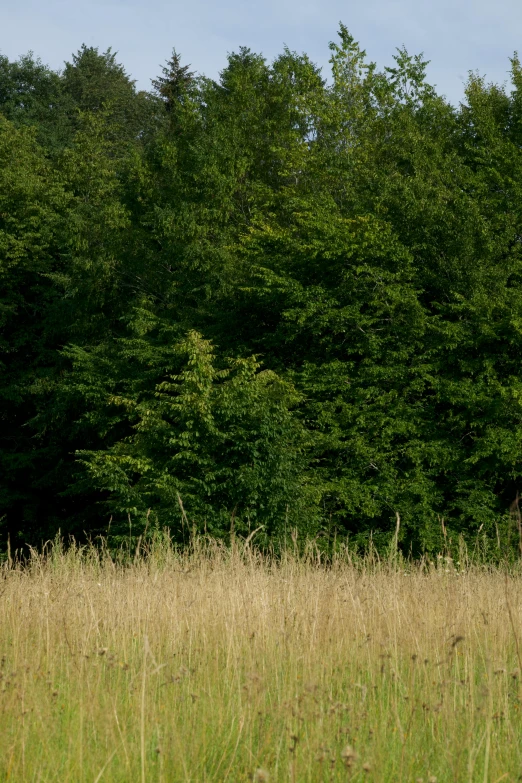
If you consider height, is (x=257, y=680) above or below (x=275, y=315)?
below

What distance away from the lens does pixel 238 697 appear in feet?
13.0

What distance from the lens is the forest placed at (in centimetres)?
2034

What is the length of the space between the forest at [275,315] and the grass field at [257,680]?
421 inches

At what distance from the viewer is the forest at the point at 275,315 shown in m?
20.3

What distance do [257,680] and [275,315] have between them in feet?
70.2

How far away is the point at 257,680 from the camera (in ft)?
13.0

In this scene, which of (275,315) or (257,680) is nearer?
(257,680)

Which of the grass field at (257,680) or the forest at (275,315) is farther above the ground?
the forest at (275,315)

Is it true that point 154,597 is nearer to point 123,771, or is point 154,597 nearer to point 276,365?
point 123,771

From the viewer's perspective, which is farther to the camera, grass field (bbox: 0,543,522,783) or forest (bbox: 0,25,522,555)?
forest (bbox: 0,25,522,555)

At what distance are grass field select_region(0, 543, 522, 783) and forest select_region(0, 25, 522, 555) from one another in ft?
35.1

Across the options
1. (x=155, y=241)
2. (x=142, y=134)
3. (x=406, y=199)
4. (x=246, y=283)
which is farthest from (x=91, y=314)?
(x=142, y=134)

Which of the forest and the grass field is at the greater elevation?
the forest

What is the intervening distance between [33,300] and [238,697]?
28.1m
